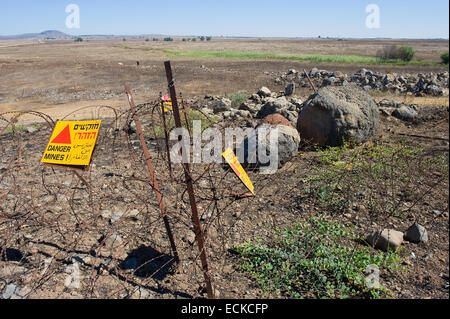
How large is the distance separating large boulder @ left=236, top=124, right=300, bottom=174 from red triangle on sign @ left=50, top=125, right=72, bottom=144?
3261 millimetres

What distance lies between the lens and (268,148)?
5.76 metres

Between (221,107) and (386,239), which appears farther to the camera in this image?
(221,107)

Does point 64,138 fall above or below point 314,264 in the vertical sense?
above

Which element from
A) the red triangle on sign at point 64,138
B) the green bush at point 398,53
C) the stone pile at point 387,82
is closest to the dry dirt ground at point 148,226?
the red triangle on sign at point 64,138

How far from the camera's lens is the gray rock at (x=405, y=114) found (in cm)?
862

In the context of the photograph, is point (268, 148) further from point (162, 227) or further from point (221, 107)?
point (221, 107)

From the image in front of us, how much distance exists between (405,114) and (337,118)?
329 centimetres

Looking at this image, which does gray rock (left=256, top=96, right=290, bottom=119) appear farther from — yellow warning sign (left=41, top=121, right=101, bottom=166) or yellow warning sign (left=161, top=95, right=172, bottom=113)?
yellow warning sign (left=41, top=121, right=101, bottom=166)

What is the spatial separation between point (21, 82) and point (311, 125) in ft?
64.0

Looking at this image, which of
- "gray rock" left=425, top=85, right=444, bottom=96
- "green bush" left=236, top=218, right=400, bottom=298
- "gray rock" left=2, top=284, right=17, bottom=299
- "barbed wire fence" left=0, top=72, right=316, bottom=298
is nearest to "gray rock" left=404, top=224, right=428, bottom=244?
"green bush" left=236, top=218, right=400, bottom=298

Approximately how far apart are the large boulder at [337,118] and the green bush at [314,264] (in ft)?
10.6

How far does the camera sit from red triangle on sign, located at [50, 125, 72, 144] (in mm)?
3100

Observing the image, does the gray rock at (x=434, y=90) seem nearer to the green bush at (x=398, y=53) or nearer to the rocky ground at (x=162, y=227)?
the rocky ground at (x=162, y=227)

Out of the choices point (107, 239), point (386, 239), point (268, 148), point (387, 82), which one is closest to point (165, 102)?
point (268, 148)
